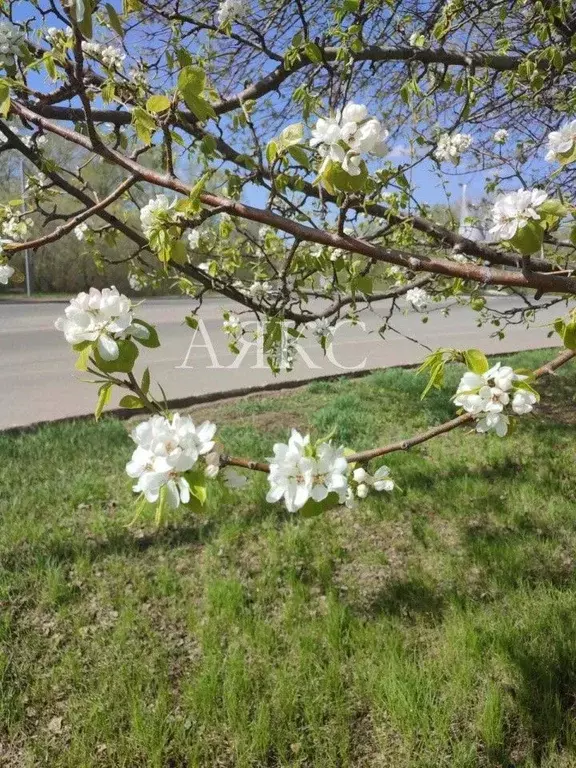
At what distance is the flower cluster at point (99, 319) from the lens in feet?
3.01

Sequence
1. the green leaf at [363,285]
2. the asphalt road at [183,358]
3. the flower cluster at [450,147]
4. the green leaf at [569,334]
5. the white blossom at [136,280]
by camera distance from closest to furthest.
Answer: the green leaf at [569,334], the green leaf at [363,285], the white blossom at [136,280], the flower cluster at [450,147], the asphalt road at [183,358]

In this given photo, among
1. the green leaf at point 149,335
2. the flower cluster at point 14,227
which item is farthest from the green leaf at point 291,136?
the flower cluster at point 14,227

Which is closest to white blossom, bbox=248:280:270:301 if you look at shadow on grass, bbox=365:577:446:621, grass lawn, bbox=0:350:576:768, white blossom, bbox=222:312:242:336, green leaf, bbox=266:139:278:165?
white blossom, bbox=222:312:242:336

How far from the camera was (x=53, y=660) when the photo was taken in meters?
2.11

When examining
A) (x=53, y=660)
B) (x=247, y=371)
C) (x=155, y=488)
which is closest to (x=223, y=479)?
(x=155, y=488)

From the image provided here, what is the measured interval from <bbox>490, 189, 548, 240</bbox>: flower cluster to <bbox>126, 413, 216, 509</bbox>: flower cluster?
59cm

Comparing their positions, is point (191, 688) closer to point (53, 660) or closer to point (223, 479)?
point (53, 660)

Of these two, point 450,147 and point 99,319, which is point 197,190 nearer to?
point 99,319

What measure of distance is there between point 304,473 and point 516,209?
1.79ft

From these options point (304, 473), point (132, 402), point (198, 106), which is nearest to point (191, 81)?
point (198, 106)

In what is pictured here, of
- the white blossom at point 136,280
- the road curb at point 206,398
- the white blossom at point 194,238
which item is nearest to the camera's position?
the white blossom at point 194,238

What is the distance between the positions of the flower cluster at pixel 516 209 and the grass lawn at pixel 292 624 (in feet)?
1.46

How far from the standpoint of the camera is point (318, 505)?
998 millimetres

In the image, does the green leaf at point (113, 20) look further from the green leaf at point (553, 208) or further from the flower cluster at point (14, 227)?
the flower cluster at point (14, 227)
